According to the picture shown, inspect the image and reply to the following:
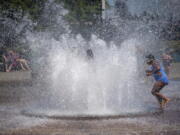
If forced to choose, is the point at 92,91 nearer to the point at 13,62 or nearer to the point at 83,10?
the point at 13,62

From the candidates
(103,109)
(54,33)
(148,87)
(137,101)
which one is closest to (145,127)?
(103,109)

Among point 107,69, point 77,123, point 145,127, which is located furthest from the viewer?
point 107,69

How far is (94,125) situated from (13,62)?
1623cm

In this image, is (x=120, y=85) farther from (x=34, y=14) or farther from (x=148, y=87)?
(x=34, y=14)

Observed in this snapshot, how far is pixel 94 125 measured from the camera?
7.78 meters

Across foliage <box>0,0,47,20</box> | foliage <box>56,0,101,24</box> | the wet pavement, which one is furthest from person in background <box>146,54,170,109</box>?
foliage <box>0,0,47,20</box>

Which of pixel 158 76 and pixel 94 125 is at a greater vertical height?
pixel 158 76

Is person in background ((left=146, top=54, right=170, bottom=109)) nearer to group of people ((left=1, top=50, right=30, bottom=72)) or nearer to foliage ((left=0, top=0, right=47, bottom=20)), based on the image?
group of people ((left=1, top=50, right=30, bottom=72))

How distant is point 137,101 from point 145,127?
374 centimetres

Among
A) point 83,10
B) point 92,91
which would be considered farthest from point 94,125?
point 83,10

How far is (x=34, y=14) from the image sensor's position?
24516 mm

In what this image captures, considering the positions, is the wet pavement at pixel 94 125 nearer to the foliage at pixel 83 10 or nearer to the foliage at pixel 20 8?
the foliage at pixel 20 8

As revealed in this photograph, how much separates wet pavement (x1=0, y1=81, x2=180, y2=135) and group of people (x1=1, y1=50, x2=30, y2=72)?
44.6 ft

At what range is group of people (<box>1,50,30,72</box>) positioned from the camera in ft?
74.8
